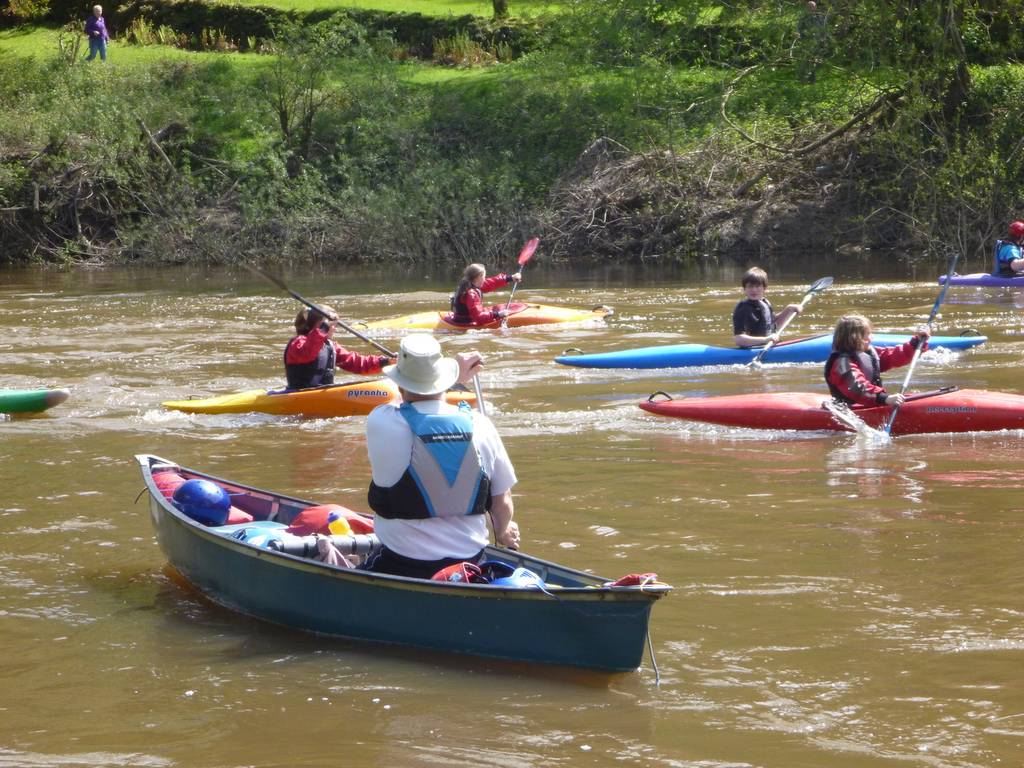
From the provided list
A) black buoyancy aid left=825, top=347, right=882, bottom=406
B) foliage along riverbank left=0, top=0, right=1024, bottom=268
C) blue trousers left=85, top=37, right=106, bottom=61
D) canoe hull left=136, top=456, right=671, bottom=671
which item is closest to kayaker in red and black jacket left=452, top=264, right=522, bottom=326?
black buoyancy aid left=825, top=347, right=882, bottom=406

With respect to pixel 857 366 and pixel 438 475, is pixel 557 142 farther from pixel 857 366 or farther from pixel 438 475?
pixel 438 475

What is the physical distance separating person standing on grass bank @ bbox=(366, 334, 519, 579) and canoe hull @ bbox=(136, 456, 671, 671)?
0.57ft

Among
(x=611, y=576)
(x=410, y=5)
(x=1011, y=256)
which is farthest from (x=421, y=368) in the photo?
(x=410, y=5)

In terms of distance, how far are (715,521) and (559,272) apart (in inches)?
626

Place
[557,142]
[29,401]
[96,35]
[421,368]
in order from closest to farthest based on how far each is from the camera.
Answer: [421,368] → [29,401] → [557,142] → [96,35]

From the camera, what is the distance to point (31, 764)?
4.26m

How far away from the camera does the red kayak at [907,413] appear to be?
895 cm

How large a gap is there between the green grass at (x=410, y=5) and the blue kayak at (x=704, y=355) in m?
20.1

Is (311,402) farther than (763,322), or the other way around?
(763,322)

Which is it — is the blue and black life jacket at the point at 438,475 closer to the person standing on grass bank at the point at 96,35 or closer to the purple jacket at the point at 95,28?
the person standing on grass bank at the point at 96,35

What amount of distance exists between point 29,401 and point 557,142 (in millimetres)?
17347

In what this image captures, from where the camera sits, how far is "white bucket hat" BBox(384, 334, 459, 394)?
4711 millimetres

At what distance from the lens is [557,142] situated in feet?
86.5

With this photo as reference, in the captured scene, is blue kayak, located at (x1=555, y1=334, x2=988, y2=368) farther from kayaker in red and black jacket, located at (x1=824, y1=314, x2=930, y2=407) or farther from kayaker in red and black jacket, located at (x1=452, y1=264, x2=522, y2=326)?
kayaker in red and black jacket, located at (x1=824, y1=314, x2=930, y2=407)
